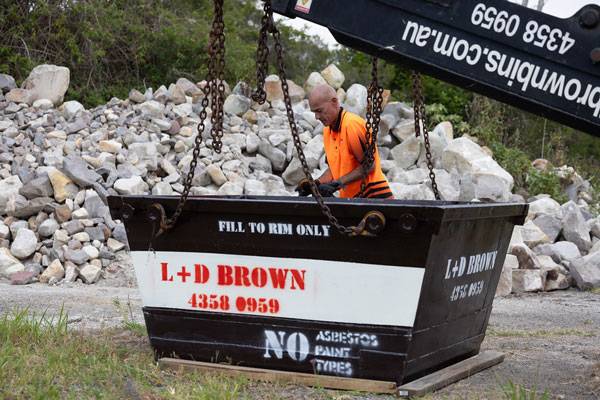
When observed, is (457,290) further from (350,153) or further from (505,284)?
(505,284)

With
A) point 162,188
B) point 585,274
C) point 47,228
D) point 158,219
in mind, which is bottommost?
point 47,228

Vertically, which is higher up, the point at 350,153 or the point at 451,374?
the point at 350,153

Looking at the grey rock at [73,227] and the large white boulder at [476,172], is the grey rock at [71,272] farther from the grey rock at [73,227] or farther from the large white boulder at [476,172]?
the large white boulder at [476,172]

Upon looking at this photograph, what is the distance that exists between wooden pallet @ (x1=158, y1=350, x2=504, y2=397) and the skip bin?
48mm

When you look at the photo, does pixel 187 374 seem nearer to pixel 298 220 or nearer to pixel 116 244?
pixel 298 220

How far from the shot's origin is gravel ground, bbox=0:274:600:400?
4.07 m

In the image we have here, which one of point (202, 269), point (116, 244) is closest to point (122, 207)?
point (202, 269)

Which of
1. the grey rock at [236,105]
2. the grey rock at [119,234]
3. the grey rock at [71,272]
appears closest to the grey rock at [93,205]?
the grey rock at [119,234]

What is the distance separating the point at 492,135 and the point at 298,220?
11163 mm

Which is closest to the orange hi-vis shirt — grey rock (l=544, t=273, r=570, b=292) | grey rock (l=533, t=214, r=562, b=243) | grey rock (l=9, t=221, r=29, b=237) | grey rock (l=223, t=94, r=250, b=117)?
grey rock (l=544, t=273, r=570, b=292)

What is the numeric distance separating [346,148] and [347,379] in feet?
7.37

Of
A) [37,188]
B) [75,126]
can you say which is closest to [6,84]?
[75,126]

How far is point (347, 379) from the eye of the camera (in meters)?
3.83

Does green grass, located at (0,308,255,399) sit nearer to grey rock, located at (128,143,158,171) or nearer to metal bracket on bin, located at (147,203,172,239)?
metal bracket on bin, located at (147,203,172,239)
